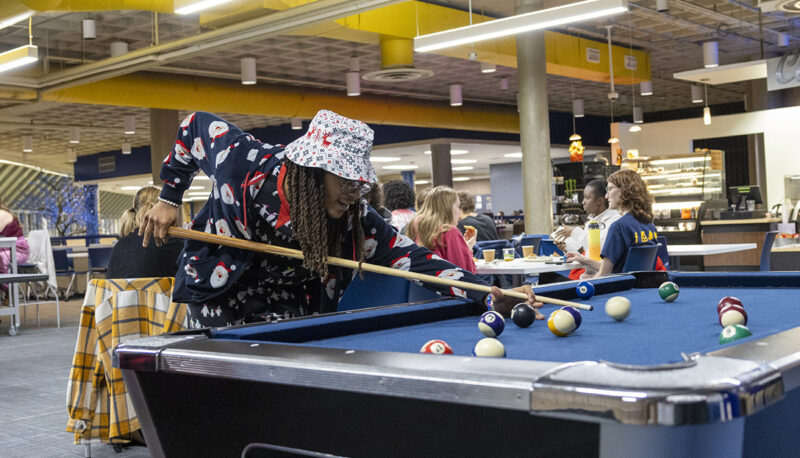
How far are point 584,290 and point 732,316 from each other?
2.68ft

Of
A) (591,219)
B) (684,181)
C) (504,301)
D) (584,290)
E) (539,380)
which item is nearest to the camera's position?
(539,380)

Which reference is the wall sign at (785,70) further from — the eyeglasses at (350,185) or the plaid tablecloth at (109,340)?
the eyeglasses at (350,185)

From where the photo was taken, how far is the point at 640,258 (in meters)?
4.69

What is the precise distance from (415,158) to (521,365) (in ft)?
67.3

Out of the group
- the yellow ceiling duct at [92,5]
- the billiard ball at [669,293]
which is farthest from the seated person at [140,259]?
the yellow ceiling duct at [92,5]

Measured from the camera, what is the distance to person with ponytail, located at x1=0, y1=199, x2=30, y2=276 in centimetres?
892

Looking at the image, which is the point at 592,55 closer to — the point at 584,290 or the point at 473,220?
the point at 473,220

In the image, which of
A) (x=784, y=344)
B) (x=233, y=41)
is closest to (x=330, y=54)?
(x=233, y=41)

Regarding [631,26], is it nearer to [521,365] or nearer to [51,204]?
[521,365]

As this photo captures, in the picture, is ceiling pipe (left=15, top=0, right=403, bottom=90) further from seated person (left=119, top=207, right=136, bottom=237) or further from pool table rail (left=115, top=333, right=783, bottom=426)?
pool table rail (left=115, top=333, right=783, bottom=426)

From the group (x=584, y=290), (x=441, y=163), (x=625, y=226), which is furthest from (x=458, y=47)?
(x=441, y=163)

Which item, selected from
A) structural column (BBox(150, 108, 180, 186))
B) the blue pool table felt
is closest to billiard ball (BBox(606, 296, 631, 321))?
the blue pool table felt

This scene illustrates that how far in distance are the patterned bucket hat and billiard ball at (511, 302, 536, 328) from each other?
529mm

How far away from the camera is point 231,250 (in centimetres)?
232
